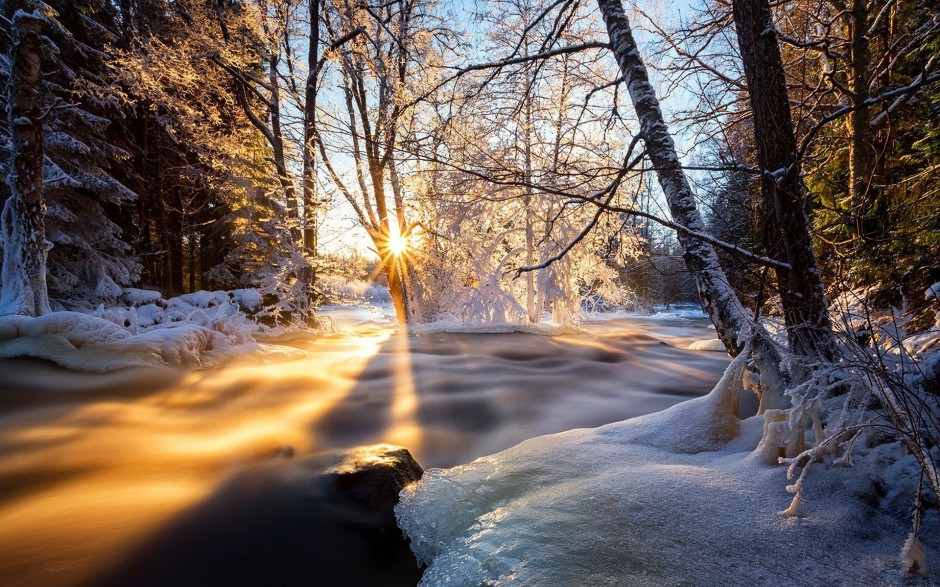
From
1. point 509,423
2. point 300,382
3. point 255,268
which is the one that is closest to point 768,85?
point 509,423

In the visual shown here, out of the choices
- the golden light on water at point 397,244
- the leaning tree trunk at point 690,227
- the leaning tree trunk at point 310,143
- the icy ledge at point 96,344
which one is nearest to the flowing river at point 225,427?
the icy ledge at point 96,344

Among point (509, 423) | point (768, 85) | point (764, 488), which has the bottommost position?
point (509, 423)

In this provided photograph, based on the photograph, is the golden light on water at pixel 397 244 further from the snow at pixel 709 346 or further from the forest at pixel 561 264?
the snow at pixel 709 346

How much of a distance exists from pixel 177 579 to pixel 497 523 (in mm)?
1391

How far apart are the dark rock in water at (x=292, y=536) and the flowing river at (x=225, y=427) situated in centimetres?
1

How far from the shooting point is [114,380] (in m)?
3.97

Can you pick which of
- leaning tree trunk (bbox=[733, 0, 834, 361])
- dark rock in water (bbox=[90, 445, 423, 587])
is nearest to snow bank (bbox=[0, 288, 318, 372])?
dark rock in water (bbox=[90, 445, 423, 587])

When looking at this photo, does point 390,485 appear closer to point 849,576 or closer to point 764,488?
point 764,488

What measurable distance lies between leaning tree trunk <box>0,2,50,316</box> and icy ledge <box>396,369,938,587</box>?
8.02 m

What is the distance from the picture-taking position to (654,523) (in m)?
1.59

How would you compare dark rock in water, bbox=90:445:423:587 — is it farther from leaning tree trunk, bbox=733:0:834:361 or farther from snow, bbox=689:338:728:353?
snow, bbox=689:338:728:353

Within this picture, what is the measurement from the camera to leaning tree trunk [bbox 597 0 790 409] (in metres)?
2.58

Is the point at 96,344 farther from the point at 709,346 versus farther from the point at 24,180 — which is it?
the point at 709,346

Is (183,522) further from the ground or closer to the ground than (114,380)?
closer to the ground
